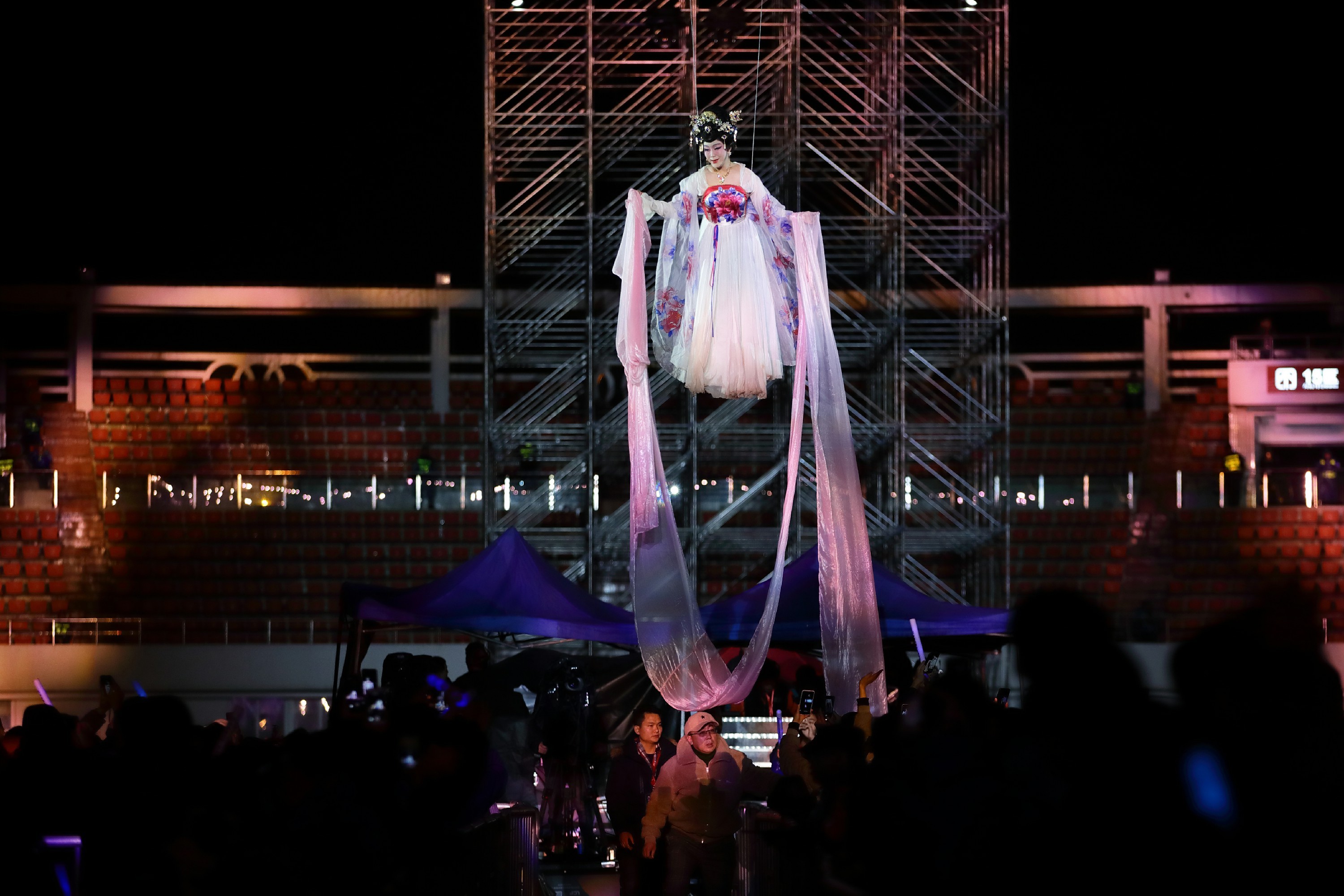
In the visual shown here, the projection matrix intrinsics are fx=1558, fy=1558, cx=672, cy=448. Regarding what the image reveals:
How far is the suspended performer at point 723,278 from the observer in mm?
6613

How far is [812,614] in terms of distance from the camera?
29.7 ft

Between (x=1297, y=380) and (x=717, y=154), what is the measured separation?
11.9 m

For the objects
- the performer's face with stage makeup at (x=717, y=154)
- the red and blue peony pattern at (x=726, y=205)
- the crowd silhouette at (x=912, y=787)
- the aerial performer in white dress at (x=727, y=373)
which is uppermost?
the performer's face with stage makeup at (x=717, y=154)

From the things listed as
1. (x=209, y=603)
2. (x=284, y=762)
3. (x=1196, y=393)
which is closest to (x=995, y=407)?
(x=1196, y=393)

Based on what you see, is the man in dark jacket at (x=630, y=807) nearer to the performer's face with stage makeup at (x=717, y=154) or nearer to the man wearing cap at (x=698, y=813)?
the man wearing cap at (x=698, y=813)

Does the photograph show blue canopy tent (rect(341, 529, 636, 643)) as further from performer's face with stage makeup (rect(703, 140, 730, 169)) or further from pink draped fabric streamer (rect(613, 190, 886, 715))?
performer's face with stage makeup (rect(703, 140, 730, 169))

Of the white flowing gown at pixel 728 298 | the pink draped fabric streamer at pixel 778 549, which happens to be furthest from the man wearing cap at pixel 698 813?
the white flowing gown at pixel 728 298

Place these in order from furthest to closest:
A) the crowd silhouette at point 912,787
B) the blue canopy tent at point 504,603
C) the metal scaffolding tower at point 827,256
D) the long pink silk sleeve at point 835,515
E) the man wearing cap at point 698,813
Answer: the metal scaffolding tower at point 827,256 → the blue canopy tent at point 504,603 → the long pink silk sleeve at point 835,515 → the man wearing cap at point 698,813 → the crowd silhouette at point 912,787

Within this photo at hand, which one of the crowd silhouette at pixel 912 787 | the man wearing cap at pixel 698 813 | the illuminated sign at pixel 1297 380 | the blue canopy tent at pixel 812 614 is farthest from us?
the illuminated sign at pixel 1297 380

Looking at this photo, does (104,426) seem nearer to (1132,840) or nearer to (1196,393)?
(1196,393)

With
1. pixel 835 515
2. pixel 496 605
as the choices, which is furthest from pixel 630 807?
pixel 496 605

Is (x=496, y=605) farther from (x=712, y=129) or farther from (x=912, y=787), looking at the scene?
(x=912, y=787)

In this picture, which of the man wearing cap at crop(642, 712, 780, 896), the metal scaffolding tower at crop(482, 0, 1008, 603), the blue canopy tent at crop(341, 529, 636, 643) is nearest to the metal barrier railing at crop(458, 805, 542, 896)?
the man wearing cap at crop(642, 712, 780, 896)

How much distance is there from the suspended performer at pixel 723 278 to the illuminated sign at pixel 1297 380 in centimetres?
Answer: 1147
